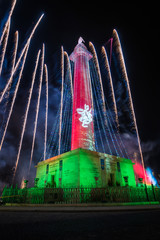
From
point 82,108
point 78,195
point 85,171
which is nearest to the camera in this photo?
point 78,195

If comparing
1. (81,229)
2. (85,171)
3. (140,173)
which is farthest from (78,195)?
(140,173)

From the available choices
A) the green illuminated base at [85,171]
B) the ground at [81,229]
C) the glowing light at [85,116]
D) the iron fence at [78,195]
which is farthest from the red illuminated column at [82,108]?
the ground at [81,229]

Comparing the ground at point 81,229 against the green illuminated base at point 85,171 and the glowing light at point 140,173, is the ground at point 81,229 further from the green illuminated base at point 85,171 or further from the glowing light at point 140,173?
the glowing light at point 140,173

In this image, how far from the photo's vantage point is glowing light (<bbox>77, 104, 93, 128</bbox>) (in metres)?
25.8

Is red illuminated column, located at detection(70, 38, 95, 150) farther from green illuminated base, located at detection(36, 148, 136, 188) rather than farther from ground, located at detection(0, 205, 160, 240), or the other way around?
ground, located at detection(0, 205, 160, 240)

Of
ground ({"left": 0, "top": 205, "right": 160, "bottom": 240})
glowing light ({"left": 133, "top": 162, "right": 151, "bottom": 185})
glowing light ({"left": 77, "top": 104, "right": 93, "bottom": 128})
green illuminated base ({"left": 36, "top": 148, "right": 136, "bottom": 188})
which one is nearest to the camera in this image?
ground ({"left": 0, "top": 205, "right": 160, "bottom": 240})

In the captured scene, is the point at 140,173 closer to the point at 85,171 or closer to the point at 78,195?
the point at 85,171

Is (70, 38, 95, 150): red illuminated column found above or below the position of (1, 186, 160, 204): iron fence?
above

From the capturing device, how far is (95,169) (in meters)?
18.8

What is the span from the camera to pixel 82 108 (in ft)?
88.0

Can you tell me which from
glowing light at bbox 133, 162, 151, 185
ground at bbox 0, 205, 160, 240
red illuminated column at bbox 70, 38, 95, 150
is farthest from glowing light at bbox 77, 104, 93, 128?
glowing light at bbox 133, 162, 151, 185

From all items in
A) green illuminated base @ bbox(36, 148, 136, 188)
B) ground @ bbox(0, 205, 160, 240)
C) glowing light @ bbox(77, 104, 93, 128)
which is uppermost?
glowing light @ bbox(77, 104, 93, 128)

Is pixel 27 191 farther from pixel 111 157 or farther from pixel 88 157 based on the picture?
pixel 111 157

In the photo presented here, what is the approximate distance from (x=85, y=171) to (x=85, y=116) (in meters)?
11.2
